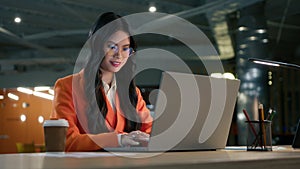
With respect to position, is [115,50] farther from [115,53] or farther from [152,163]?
[152,163]

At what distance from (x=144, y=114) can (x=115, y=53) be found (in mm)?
362

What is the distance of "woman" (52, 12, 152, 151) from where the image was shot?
7.05ft

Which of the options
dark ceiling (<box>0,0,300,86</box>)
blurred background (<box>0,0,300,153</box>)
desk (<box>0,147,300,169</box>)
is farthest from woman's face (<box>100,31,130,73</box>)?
dark ceiling (<box>0,0,300,86</box>)


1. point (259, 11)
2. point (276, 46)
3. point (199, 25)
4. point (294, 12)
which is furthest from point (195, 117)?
point (276, 46)

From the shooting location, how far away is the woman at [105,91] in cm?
215

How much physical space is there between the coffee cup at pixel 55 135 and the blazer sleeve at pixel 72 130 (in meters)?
0.41

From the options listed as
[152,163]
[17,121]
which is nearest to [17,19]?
[17,121]

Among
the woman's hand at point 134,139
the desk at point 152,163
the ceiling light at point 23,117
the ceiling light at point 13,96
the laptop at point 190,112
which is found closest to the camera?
the desk at point 152,163

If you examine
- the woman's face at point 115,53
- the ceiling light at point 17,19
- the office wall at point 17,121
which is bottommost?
the office wall at point 17,121

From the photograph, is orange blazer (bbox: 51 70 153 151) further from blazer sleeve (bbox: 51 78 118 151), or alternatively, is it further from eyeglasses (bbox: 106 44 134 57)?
eyeglasses (bbox: 106 44 134 57)

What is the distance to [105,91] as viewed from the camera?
7.54ft

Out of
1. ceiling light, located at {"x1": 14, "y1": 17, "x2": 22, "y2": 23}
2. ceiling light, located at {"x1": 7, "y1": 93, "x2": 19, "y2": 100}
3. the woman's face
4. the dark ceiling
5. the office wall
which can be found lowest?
the office wall

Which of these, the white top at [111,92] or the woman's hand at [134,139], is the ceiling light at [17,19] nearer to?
the white top at [111,92]

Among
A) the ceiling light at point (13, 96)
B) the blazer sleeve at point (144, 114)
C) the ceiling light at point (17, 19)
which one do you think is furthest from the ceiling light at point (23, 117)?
the blazer sleeve at point (144, 114)
